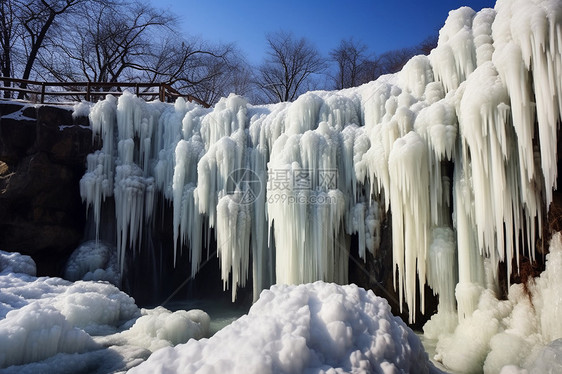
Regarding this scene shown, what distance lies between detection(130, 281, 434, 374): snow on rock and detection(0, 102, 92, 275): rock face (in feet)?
→ 23.9

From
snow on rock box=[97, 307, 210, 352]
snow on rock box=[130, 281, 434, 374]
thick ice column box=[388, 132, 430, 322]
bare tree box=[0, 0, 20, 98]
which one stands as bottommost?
snow on rock box=[97, 307, 210, 352]

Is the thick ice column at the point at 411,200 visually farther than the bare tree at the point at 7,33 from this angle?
No

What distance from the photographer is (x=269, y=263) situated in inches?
277

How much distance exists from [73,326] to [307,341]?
4240 mm

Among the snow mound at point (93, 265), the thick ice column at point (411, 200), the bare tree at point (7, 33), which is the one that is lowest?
the snow mound at point (93, 265)

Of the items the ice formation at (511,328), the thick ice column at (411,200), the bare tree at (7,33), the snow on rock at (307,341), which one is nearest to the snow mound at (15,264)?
the snow on rock at (307,341)

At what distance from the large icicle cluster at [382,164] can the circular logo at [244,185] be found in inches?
1.1

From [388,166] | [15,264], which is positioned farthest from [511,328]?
[15,264]

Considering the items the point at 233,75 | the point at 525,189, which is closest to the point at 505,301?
the point at 525,189

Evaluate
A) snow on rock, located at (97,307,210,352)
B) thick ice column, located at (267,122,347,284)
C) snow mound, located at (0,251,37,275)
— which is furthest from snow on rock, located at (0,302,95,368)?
snow mound, located at (0,251,37,275)

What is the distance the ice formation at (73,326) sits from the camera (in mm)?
3658

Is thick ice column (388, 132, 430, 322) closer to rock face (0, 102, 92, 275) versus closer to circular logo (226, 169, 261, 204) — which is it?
circular logo (226, 169, 261, 204)

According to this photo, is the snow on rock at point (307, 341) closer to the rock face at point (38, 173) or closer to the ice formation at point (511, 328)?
the ice formation at point (511, 328)

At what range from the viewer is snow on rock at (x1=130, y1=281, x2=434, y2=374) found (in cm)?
209
